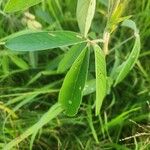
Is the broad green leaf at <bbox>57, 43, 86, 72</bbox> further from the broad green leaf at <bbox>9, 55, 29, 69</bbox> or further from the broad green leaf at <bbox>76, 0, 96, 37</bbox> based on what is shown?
the broad green leaf at <bbox>9, 55, 29, 69</bbox>

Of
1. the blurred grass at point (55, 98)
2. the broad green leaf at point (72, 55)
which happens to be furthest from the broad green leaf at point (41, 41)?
the blurred grass at point (55, 98)

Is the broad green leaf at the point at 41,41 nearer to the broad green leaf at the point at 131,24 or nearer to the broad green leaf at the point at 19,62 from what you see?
the broad green leaf at the point at 131,24

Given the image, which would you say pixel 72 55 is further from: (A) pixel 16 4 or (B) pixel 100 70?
(A) pixel 16 4

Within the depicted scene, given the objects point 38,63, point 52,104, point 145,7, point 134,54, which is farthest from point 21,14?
point 134,54

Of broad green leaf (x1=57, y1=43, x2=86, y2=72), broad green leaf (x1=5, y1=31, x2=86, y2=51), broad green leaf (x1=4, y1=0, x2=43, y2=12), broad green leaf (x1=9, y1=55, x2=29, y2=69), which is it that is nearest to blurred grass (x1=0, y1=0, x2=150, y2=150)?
broad green leaf (x1=9, y1=55, x2=29, y2=69)

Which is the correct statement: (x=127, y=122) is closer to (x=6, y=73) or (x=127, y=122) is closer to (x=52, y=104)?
(x=52, y=104)

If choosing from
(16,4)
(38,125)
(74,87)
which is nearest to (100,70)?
(74,87)
